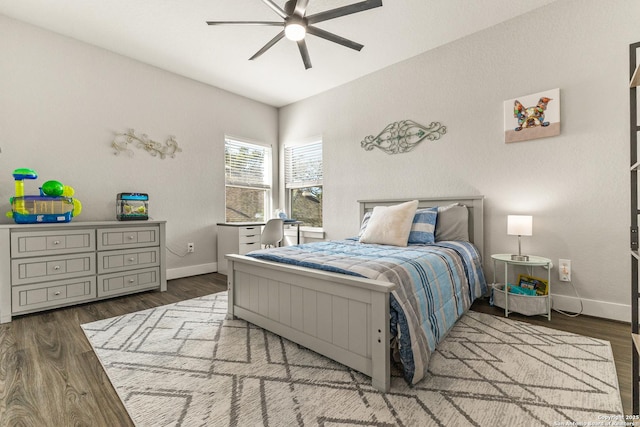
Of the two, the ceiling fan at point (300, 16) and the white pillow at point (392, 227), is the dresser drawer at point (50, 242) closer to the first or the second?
the ceiling fan at point (300, 16)

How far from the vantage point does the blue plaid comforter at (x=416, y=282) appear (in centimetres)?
147

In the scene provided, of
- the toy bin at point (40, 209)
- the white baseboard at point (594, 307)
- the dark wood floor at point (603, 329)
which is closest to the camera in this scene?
the dark wood floor at point (603, 329)

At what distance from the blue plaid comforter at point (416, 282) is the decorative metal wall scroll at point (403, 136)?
140 centimetres

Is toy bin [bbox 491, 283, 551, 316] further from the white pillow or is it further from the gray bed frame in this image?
the gray bed frame

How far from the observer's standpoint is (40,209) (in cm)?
263

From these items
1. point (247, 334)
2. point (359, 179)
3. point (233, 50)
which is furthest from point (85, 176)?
point (359, 179)

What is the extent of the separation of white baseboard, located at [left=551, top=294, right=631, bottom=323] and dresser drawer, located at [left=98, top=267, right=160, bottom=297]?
13.1 feet

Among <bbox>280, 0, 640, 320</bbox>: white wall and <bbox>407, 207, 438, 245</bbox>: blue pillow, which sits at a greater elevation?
<bbox>280, 0, 640, 320</bbox>: white wall

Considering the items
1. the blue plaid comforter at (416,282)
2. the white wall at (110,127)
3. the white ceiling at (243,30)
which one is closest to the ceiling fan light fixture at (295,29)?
the white ceiling at (243,30)

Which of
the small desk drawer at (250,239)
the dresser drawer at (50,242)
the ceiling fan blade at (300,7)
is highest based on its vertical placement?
the ceiling fan blade at (300,7)

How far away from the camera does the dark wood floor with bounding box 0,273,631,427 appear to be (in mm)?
1304

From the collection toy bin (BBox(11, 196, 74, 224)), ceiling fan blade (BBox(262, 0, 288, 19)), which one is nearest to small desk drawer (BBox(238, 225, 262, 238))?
toy bin (BBox(11, 196, 74, 224))

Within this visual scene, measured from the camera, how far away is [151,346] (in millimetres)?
1939

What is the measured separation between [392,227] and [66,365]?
2522mm
